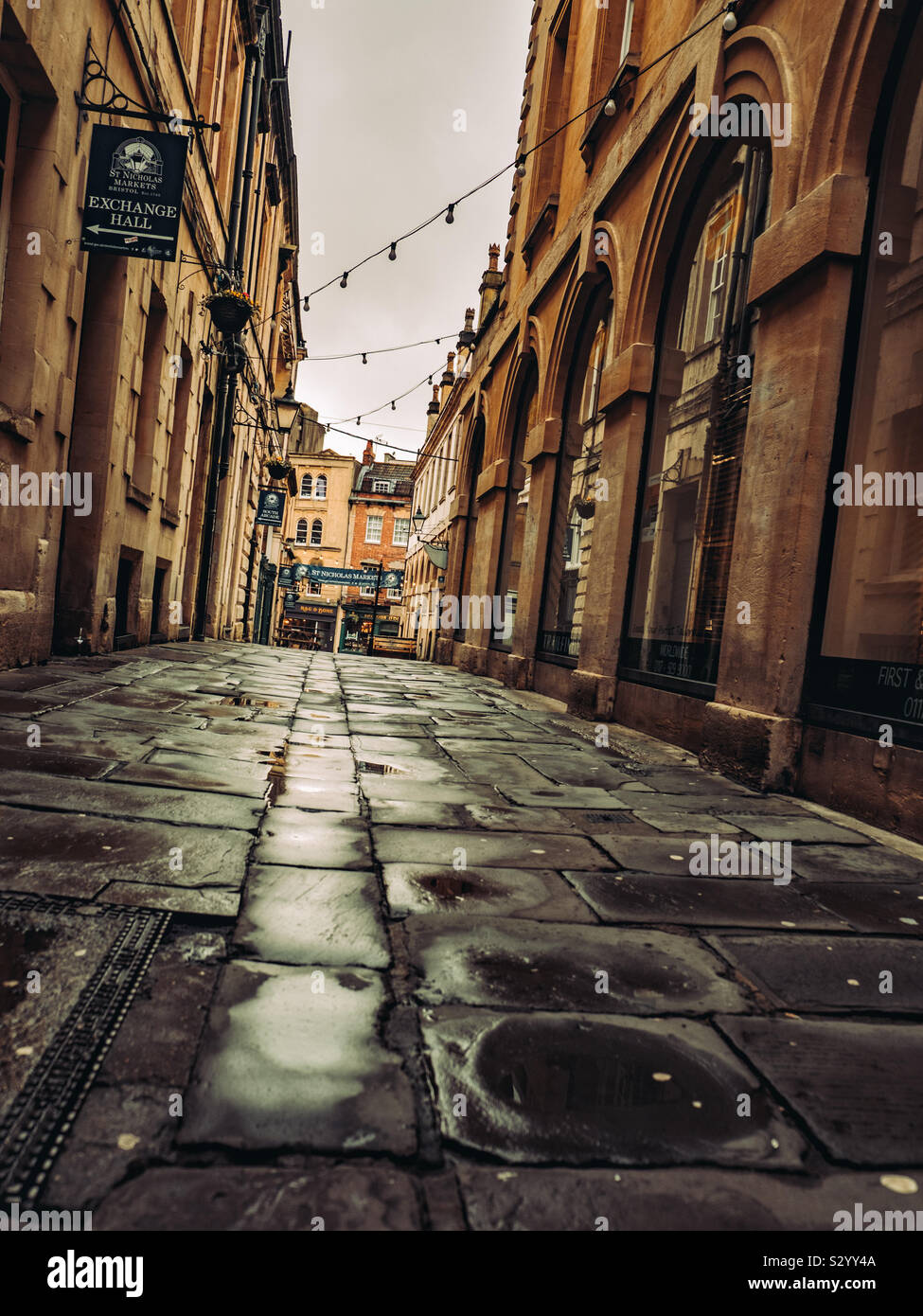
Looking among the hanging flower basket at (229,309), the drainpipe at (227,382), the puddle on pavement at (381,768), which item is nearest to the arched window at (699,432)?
the puddle on pavement at (381,768)

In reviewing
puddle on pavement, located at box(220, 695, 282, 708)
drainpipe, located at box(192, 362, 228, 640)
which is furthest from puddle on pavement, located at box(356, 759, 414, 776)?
drainpipe, located at box(192, 362, 228, 640)

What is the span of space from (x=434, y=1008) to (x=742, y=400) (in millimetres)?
5736

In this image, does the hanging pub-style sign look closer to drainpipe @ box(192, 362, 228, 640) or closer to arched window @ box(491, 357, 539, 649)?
drainpipe @ box(192, 362, 228, 640)

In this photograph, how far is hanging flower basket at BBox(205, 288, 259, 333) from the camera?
1210 centimetres

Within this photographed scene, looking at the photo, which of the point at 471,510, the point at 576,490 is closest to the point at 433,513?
the point at 471,510

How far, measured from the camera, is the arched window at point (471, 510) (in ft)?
60.5

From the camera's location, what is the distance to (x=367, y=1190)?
47.8 inches

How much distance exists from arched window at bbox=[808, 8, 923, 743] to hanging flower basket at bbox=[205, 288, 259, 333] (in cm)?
958

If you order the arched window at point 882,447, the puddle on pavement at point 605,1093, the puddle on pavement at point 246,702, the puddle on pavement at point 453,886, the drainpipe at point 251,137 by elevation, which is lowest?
the puddle on pavement at point 605,1093

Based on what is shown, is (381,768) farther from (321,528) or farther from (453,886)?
(321,528)

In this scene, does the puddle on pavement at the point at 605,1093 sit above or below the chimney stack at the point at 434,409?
below

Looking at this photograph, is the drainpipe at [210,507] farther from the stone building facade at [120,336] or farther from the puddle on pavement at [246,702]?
the puddle on pavement at [246,702]

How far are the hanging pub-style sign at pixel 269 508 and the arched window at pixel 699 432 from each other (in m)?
17.3

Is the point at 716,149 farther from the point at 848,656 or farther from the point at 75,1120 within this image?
the point at 75,1120
